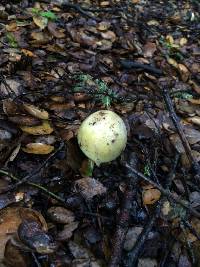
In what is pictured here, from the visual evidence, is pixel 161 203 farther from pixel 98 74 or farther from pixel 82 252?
pixel 98 74

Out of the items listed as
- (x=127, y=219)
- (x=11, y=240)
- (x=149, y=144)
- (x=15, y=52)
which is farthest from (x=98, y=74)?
(x=11, y=240)

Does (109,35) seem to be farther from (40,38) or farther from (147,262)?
(147,262)

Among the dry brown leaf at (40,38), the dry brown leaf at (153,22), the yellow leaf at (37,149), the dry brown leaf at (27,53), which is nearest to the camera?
the yellow leaf at (37,149)

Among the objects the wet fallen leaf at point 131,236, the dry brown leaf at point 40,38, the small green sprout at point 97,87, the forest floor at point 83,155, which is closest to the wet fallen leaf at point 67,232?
the forest floor at point 83,155

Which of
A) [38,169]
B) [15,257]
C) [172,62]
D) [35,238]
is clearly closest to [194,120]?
[172,62]

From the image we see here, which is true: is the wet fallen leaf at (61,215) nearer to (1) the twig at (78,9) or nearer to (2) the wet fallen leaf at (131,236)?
(2) the wet fallen leaf at (131,236)

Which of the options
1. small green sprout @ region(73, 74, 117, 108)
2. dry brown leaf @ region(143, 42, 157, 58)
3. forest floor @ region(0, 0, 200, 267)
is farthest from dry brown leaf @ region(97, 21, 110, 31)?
small green sprout @ region(73, 74, 117, 108)
